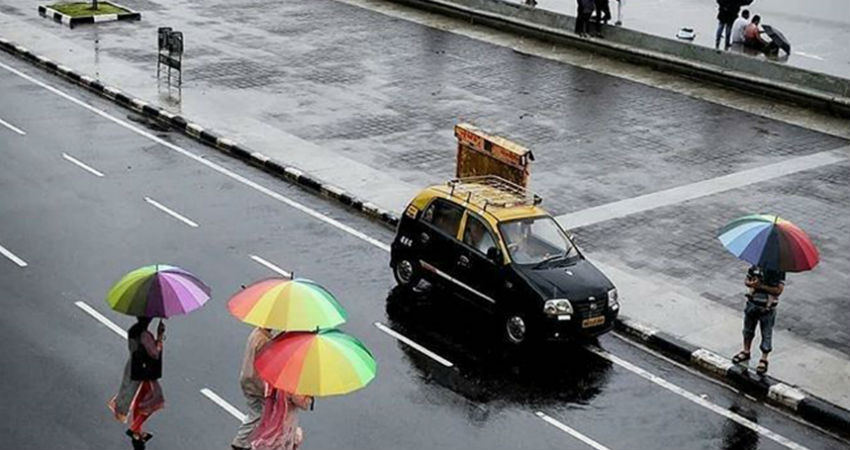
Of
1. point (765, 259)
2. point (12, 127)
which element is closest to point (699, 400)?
point (765, 259)

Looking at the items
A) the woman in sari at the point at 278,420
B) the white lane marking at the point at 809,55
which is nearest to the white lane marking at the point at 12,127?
the woman in sari at the point at 278,420

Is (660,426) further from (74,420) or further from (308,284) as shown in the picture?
(74,420)

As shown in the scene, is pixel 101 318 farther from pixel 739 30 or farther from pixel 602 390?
pixel 739 30

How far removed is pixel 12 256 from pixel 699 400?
10.1 m

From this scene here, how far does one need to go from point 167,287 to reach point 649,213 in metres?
11.7

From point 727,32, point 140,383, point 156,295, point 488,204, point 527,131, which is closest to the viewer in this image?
point 156,295

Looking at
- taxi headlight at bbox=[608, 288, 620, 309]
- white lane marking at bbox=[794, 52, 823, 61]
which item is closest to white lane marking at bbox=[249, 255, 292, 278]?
taxi headlight at bbox=[608, 288, 620, 309]

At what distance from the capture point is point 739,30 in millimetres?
32281

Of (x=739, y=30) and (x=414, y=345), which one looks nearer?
(x=414, y=345)

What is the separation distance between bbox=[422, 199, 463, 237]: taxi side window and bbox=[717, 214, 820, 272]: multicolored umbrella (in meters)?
3.82

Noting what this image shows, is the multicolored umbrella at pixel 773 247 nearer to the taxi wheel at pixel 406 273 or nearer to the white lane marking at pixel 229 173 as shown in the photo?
the taxi wheel at pixel 406 273

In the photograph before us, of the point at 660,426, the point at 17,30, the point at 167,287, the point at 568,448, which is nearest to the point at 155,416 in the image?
the point at 167,287

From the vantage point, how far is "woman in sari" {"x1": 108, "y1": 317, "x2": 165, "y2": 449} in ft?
41.7

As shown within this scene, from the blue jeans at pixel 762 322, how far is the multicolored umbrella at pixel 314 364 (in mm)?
6659
